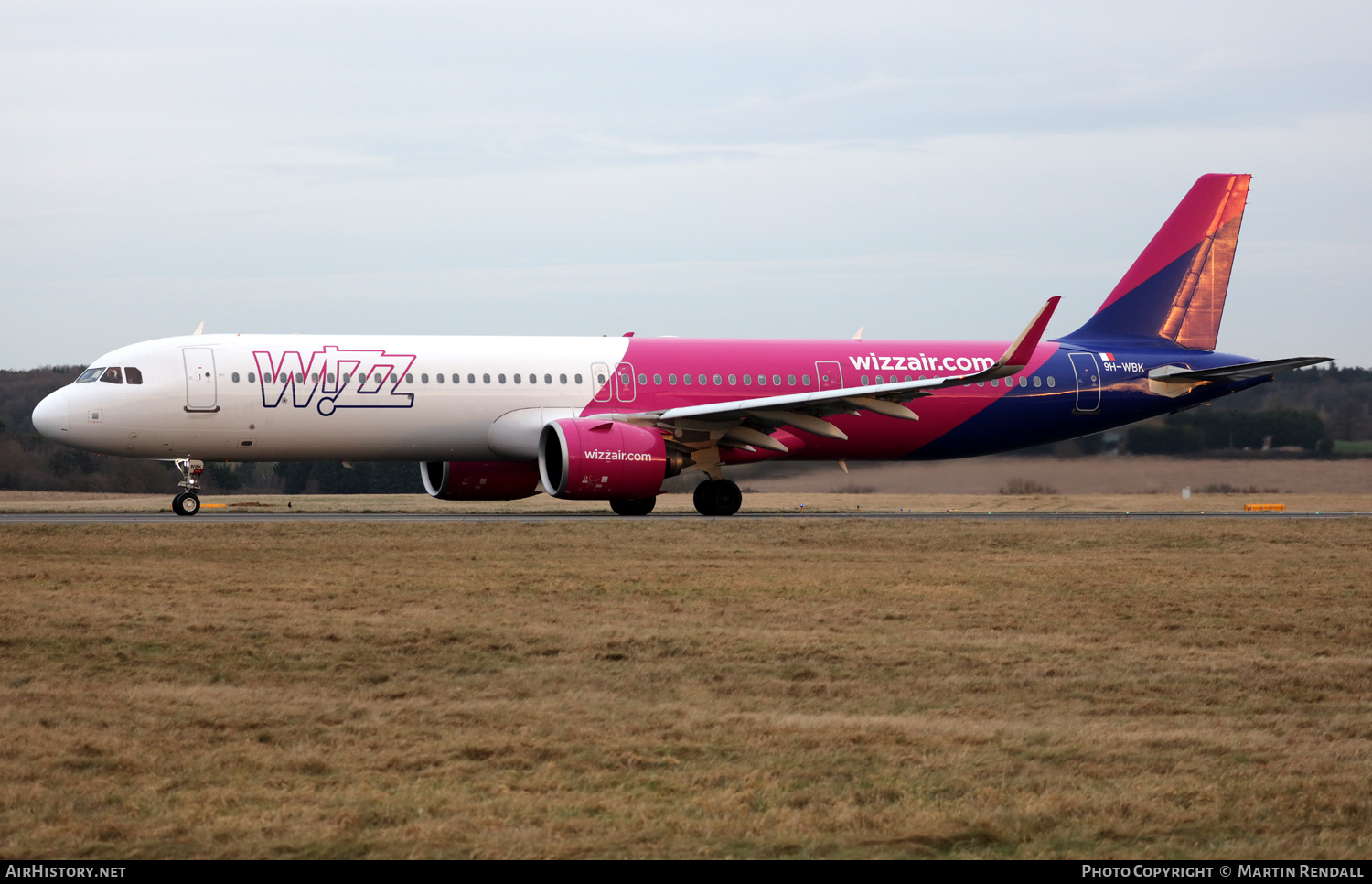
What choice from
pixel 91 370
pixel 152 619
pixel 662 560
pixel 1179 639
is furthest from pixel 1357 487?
pixel 152 619

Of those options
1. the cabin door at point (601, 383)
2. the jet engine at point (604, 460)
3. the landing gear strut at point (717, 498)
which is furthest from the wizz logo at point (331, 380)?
the landing gear strut at point (717, 498)

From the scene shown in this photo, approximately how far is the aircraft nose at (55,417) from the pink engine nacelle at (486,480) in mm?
6654

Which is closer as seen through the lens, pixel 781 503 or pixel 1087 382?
pixel 1087 382

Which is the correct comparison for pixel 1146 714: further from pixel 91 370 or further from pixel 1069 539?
pixel 91 370

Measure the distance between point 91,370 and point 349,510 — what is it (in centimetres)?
560

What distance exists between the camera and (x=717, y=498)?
2742 cm

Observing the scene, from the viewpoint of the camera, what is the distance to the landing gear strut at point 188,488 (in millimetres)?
25781

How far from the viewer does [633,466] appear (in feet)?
81.7

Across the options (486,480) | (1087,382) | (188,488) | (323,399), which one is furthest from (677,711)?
(1087,382)

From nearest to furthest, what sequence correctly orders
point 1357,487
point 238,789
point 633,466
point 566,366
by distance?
point 238,789 < point 633,466 < point 566,366 < point 1357,487

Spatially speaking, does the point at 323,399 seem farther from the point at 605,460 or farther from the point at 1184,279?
the point at 1184,279

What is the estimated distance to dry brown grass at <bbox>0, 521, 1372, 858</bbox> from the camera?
6.17 meters

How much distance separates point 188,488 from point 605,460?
7722 millimetres

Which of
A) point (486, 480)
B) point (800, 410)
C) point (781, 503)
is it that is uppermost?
point (800, 410)
